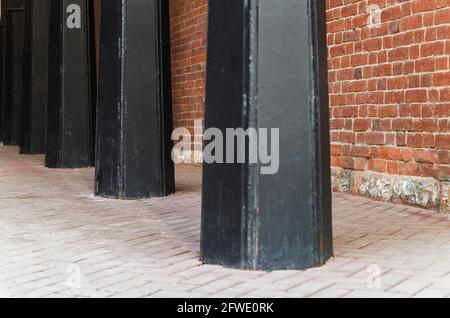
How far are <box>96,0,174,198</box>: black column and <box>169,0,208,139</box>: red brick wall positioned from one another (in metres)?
3.66

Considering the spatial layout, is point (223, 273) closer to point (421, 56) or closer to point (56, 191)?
point (421, 56)

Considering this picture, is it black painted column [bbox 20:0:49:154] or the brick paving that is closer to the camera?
the brick paving

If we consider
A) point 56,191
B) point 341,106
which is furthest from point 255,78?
point 56,191

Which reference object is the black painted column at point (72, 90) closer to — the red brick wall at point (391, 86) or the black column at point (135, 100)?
the black column at point (135, 100)

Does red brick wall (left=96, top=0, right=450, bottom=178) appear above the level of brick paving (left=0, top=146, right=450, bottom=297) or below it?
above

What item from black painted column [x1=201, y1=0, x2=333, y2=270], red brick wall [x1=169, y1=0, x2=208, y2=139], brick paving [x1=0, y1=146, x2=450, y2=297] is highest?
red brick wall [x1=169, y1=0, x2=208, y2=139]

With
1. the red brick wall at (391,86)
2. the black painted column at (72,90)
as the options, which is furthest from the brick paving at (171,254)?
→ the black painted column at (72,90)

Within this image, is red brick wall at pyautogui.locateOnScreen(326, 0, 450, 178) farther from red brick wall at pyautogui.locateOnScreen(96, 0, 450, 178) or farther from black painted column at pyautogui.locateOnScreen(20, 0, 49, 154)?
black painted column at pyautogui.locateOnScreen(20, 0, 49, 154)

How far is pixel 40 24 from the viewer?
13.8m

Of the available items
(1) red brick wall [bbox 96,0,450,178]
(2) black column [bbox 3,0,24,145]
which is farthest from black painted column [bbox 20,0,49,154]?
(1) red brick wall [bbox 96,0,450,178]

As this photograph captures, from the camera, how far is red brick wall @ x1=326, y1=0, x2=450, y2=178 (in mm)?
5801

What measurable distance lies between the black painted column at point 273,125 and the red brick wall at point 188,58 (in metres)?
6.85

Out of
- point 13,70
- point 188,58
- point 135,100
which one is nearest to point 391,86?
point 135,100

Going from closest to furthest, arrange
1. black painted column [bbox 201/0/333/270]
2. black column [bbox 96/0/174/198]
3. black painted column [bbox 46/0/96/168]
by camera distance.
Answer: black painted column [bbox 201/0/333/270] → black column [bbox 96/0/174/198] → black painted column [bbox 46/0/96/168]
